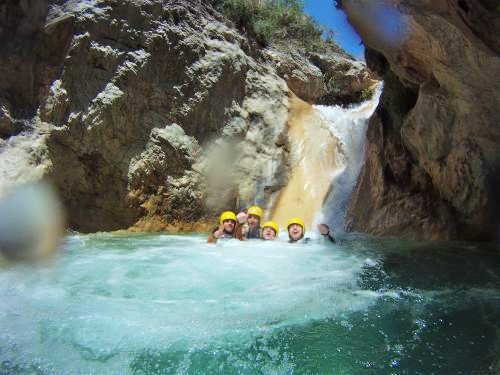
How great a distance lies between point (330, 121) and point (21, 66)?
7.95 meters

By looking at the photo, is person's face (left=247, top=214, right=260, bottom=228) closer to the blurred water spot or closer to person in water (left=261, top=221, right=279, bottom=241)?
person in water (left=261, top=221, right=279, bottom=241)

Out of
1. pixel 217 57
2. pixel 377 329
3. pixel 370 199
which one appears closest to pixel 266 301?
pixel 377 329

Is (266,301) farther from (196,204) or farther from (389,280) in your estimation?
(196,204)

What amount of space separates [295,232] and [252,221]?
990mm

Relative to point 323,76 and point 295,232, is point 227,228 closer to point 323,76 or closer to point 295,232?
point 295,232

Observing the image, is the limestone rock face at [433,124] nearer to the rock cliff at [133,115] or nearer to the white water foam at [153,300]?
the white water foam at [153,300]

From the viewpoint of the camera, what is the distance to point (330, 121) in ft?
40.8

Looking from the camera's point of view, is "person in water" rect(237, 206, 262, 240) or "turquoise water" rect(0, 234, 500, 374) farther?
"person in water" rect(237, 206, 262, 240)

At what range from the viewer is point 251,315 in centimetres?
352

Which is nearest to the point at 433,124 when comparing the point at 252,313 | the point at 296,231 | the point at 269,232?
the point at 296,231

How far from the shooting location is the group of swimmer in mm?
7422

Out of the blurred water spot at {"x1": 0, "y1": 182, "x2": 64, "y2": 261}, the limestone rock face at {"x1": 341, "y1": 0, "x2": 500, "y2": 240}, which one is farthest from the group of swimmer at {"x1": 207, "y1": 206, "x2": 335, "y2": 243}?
the blurred water spot at {"x1": 0, "y1": 182, "x2": 64, "y2": 261}

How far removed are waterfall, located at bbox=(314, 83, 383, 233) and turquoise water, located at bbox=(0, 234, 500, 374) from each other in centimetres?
380

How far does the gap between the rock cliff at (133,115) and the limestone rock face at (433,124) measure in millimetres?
2847
